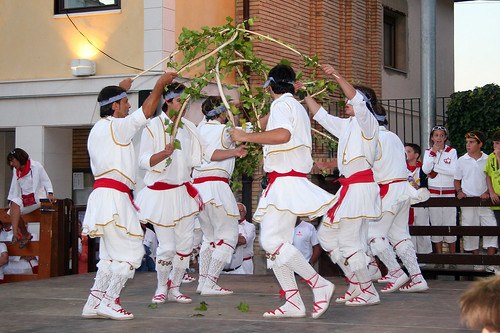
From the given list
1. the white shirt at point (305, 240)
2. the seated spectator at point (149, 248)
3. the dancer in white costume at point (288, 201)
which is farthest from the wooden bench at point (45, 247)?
the dancer in white costume at point (288, 201)

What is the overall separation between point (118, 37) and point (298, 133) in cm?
947

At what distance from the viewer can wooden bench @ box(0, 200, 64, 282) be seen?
13453 millimetres

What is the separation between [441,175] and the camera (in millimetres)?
14414

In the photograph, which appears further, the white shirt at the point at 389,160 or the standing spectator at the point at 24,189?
the standing spectator at the point at 24,189

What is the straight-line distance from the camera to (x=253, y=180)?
18641 mm

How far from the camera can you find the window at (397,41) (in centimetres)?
2486

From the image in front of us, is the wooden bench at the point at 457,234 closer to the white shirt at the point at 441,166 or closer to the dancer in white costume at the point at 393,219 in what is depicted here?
the white shirt at the point at 441,166

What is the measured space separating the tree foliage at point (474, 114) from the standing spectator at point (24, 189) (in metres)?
8.31

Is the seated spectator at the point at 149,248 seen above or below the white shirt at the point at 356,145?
below

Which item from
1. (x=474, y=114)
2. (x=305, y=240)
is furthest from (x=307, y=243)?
(x=474, y=114)

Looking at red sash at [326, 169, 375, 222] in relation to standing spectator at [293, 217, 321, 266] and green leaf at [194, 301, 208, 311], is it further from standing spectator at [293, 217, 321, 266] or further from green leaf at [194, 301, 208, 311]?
standing spectator at [293, 217, 321, 266]

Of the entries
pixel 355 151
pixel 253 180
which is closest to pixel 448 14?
pixel 253 180

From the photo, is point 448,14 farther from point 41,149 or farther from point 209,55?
point 209,55

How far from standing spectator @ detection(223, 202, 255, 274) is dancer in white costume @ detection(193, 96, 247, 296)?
2828 millimetres
